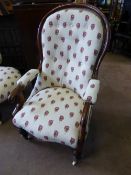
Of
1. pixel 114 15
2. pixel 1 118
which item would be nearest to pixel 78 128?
pixel 1 118

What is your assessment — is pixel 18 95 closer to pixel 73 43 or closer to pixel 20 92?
pixel 20 92

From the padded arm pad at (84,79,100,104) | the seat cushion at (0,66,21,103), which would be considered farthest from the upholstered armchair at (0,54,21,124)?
the padded arm pad at (84,79,100,104)

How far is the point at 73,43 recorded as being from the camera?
151 centimetres

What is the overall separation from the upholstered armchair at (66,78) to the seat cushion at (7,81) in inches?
11.0

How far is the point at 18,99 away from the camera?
57.6 inches

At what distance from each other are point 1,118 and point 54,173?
2.69 ft

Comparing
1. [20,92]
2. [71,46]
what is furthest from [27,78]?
[71,46]

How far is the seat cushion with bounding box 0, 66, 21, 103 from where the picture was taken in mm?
1751

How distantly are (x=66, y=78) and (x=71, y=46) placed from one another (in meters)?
0.26

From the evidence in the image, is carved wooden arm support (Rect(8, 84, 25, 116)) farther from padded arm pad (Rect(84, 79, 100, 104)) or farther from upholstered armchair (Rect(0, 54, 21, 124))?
padded arm pad (Rect(84, 79, 100, 104))

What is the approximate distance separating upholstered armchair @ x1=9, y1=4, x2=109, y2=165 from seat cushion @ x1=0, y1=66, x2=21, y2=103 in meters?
0.28

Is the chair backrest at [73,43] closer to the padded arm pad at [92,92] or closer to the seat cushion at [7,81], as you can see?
the padded arm pad at [92,92]

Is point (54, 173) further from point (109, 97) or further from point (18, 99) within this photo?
point (109, 97)

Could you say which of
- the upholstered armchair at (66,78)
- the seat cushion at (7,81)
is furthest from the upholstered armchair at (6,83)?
the upholstered armchair at (66,78)
